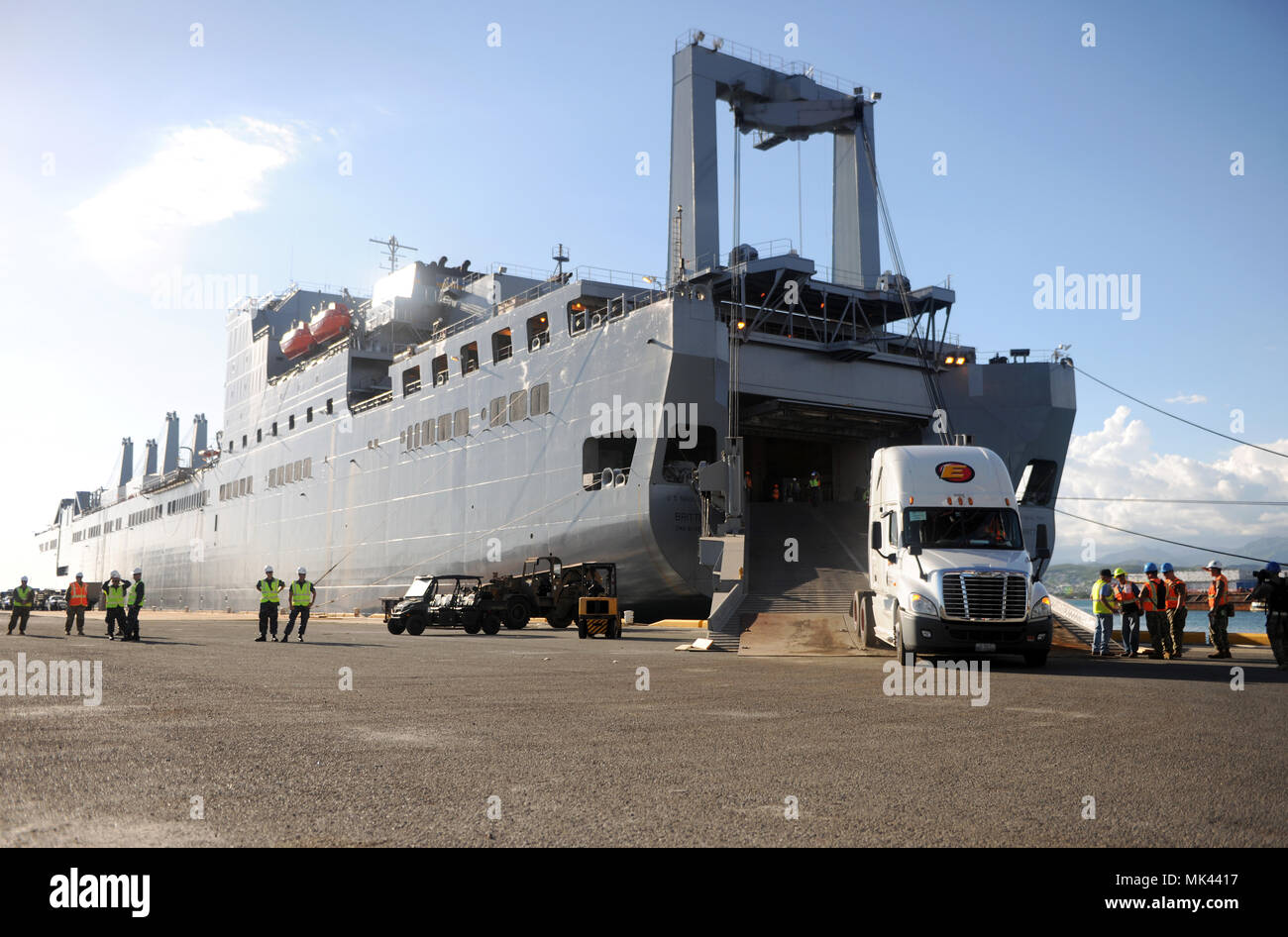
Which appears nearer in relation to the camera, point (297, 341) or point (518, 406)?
point (518, 406)

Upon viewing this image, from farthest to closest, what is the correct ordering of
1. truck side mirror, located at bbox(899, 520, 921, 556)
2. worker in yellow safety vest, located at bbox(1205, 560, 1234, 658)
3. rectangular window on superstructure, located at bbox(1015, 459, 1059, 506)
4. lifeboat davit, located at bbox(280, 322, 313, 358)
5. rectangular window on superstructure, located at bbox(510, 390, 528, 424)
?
lifeboat davit, located at bbox(280, 322, 313, 358)
rectangular window on superstructure, located at bbox(1015, 459, 1059, 506)
rectangular window on superstructure, located at bbox(510, 390, 528, 424)
worker in yellow safety vest, located at bbox(1205, 560, 1234, 658)
truck side mirror, located at bbox(899, 520, 921, 556)

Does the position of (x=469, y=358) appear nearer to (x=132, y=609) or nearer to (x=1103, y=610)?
(x=132, y=609)

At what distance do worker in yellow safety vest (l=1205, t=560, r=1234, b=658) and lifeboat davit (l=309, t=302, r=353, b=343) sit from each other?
40.6 m

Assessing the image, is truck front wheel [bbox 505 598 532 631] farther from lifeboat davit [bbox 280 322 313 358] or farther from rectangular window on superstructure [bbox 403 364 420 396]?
lifeboat davit [bbox 280 322 313 358]

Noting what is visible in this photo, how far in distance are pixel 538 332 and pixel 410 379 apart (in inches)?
405

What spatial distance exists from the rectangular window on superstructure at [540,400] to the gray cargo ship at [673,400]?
7.1 inches

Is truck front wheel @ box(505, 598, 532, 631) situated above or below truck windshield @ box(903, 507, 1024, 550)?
below

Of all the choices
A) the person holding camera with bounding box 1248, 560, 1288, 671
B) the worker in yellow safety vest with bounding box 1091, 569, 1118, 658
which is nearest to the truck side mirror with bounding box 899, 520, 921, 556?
the worker in yellow safety vest with bounding box 1091, 569, 1118, 658

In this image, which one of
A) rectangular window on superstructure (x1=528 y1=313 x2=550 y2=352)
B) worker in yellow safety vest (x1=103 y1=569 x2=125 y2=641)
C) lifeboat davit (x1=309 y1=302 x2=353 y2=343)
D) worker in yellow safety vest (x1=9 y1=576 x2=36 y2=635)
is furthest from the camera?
lifeboat davit (x1=309 y1=302 x2=353 y2=343)

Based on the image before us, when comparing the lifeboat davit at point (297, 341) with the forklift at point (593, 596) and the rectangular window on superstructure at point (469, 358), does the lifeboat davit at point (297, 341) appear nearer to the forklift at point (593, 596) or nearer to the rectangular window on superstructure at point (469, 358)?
the rectangular window on superstructure at point (469, 358)

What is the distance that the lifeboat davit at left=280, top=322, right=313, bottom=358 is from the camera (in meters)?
50.0

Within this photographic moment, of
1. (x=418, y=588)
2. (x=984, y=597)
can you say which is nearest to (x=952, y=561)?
(x=984, y=597)

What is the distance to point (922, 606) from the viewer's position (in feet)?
46.7

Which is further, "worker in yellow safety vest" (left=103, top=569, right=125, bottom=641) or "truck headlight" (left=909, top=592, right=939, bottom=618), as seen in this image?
"worker in yellow safety vest" (left=103, top=569, right=125, bottom=641)
